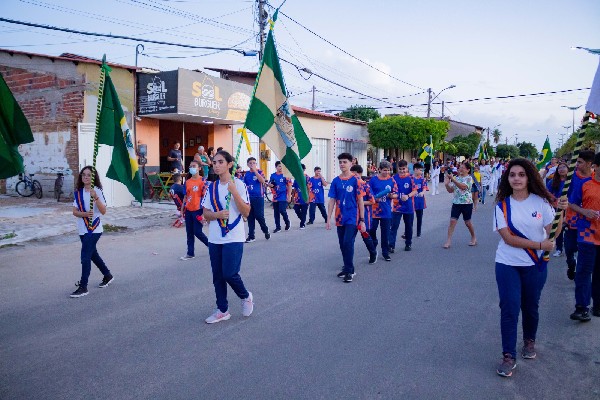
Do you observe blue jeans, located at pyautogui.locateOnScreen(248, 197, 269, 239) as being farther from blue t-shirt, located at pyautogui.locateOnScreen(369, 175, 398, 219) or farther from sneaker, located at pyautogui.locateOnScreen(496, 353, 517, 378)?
sneaker, located at pyautogui.locateOnScreen(496, 353, 517, 378)

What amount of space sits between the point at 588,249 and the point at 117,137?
5.99 metres

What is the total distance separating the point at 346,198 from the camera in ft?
22.9

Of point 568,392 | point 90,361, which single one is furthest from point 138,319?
point 568,392

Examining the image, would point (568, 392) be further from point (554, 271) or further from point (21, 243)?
point (21, 243)

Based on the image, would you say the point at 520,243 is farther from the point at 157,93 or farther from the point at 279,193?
the point at 157,93

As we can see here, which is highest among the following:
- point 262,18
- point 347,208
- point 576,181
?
point 262,18

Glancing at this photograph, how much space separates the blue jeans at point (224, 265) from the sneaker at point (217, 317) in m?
0.06

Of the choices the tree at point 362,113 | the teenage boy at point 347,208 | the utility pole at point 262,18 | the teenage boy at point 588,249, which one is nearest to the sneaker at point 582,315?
the teenage boy at point 588,249

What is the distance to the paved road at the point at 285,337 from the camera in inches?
144

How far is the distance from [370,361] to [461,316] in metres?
1.74

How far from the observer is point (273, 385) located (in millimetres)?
3672

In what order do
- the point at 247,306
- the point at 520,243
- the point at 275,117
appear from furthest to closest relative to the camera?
the point at 275,117, the point at 247,306, the point at 520,243

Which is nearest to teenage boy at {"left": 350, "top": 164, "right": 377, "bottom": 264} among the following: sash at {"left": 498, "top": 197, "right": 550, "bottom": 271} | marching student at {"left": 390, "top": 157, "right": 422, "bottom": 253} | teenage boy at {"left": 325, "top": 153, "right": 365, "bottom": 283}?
teenage boy at {"left": 325, "top": 153, "right": 365, "bottom": 283}

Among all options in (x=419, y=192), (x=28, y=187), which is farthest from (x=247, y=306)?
(x=28, y=187)
